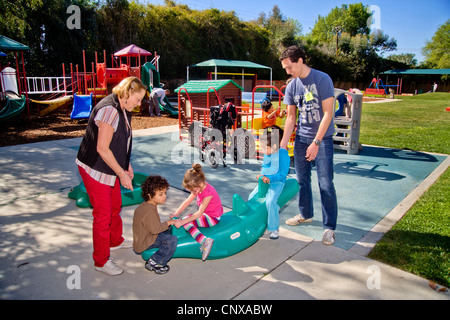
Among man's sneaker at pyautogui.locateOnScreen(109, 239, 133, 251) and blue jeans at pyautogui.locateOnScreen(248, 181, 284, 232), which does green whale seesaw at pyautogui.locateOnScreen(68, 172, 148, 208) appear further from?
blue jeans at pyautogui.locateOnScreen(248, 181, 284, 232)

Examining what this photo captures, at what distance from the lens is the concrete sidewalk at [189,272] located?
265 centimetres

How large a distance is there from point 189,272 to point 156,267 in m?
0.31

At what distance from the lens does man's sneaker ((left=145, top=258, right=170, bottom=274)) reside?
9.62ft

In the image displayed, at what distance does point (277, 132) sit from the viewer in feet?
13.0

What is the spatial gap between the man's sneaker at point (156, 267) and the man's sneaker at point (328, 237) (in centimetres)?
170

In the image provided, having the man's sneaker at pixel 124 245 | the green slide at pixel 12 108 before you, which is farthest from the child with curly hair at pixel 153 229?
the green slide at pixel 12 108

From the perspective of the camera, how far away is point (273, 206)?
3.52 m

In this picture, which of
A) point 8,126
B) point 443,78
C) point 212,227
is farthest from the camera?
point 443,78

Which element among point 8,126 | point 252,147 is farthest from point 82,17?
point 252,147

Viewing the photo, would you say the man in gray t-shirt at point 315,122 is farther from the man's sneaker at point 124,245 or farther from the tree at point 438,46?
the tree at point 438,46

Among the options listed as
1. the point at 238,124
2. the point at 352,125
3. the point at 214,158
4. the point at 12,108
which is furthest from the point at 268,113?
the point at 12,108

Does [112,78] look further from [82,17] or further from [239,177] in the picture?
[239,177]
